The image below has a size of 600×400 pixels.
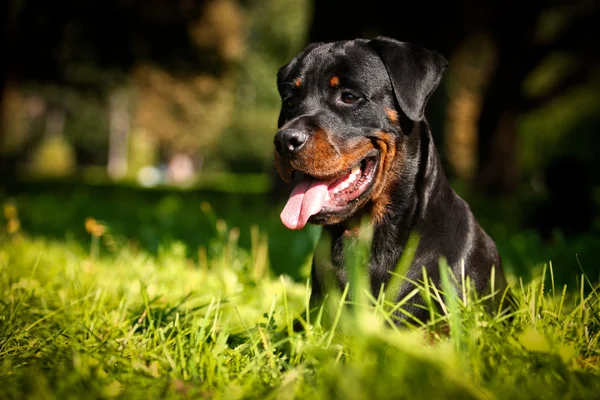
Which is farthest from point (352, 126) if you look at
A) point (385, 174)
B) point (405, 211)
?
point (405, 211)

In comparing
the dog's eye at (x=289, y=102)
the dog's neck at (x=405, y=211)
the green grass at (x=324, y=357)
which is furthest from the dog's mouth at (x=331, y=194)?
the dog's eye at (x=289, y=102)

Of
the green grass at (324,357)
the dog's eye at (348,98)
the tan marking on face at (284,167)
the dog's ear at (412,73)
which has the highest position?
the dog's ear at (412,73)

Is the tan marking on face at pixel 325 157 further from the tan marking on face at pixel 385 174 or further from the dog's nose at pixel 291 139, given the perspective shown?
the tan marking on face at pixel 385 174

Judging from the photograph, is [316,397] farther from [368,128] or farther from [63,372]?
[368,128]

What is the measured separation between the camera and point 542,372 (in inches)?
64.2

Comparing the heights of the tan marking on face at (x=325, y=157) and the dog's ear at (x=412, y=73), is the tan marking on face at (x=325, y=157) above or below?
below

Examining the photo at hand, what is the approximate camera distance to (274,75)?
800 centimetres

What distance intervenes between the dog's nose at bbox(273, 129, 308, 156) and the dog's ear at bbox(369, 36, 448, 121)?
553mm

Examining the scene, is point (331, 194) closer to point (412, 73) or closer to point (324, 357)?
point (412, 73)

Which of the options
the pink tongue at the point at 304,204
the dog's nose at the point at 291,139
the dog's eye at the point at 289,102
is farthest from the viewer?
the dog's eye at the point at 289,102

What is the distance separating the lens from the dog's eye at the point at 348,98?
116 inches

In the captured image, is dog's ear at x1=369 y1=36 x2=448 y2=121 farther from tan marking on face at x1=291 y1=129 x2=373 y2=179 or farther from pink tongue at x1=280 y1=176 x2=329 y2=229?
pink tongue at x1=280 y1=176 x2=329 y2=229

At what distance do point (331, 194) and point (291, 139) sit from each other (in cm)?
37

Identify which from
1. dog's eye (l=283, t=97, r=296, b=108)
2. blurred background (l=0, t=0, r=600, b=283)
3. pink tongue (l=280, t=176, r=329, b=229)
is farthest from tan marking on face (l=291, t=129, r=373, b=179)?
blurred background (l=0, t=0, r=600, b=283)
